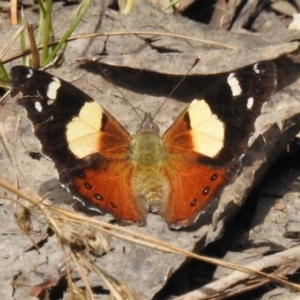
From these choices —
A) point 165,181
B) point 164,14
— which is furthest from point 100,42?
point 165,181

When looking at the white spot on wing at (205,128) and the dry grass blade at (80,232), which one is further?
the white spot on wing at (205,128)

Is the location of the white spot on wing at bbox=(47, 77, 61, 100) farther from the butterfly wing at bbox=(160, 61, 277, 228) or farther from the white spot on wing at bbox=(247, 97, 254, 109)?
the white spot on wing at bbox=(247, 97, 254, 109)

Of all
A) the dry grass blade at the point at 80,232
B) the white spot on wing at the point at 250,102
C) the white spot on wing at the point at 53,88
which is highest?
the white spot on wing at the point at 250,102

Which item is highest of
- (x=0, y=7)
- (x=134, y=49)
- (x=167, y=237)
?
(x=0, y=7)

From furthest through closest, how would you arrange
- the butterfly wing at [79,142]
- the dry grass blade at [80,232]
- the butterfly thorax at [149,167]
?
the butterfly thorax at [149,167] → the butterfly wing at [79,142] → the dry grass blade at [80,232]

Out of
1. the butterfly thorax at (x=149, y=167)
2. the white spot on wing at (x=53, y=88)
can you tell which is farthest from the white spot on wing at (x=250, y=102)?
the white spot on wing at (x=53, y=88)

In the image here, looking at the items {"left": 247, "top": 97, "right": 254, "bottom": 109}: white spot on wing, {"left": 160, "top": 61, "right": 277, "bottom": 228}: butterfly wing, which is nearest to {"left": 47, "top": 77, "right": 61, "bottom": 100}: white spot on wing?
{"left": 160, "top": 61, "right": 277, "bottom": 228}: butterfly wing

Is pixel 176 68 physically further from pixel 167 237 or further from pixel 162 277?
pixel 162 277

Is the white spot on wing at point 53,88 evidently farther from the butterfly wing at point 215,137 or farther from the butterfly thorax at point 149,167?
the butterfly wing at point 215,137
